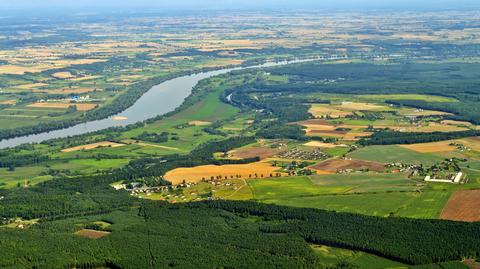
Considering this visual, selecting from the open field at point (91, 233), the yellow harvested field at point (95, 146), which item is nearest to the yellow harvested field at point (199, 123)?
the yellow harvested field at point (95, 146)

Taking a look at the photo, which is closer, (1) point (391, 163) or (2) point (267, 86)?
(1) point (391, 163)

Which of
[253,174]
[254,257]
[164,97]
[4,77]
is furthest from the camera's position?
[4,77]

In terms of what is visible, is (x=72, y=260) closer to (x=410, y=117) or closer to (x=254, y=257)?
(x=254, y=257)

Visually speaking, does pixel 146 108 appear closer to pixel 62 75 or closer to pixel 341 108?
pixel 341 108

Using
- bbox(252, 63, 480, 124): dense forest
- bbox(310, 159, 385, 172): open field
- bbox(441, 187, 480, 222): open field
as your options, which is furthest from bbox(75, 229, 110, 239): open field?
bbox(252, 63, 480, 124): dense forest

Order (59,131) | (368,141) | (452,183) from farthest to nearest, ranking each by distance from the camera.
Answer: (59,131) → (368,141) → (452,183)

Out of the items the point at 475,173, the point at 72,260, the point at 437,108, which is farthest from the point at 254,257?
the point at 437,108

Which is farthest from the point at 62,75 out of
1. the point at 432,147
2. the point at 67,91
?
the point at 432,147
